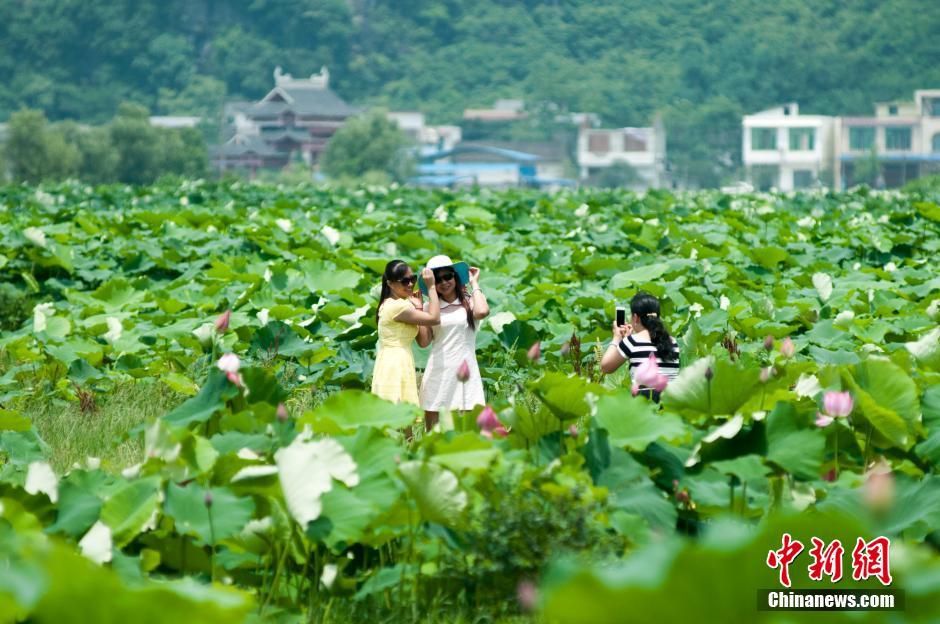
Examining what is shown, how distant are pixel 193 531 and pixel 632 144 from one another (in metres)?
88.1

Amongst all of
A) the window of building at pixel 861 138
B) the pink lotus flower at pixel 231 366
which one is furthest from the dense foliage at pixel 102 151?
the pink lotus flower at pixel 231 366

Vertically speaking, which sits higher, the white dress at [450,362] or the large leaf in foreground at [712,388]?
the large leaf in foreground at [712,388]

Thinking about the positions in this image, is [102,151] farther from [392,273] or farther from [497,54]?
[392,273]

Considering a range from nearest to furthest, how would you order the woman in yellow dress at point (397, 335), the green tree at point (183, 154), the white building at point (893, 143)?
the woman in yellow dress at point (397, 335)
the green tree at point (183, 154)
the white building at point (893, 143)

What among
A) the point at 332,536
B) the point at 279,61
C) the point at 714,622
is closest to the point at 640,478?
the point at 332,536

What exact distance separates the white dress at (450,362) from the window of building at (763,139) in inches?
3216

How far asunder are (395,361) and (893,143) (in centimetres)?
8228

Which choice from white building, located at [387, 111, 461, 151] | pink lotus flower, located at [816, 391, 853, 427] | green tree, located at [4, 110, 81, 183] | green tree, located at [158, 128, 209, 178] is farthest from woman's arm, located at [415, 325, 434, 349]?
white building, located at [387, 111, 461, 151]

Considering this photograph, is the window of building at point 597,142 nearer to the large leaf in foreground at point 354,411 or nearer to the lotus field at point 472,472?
the lotus field at point 472,472

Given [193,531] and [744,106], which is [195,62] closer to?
[744,106]

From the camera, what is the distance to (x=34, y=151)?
50031 millimetres

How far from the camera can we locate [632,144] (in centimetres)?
8950

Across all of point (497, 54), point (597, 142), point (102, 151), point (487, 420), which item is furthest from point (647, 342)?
point (497, 54)

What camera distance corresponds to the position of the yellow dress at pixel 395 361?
5198mm
